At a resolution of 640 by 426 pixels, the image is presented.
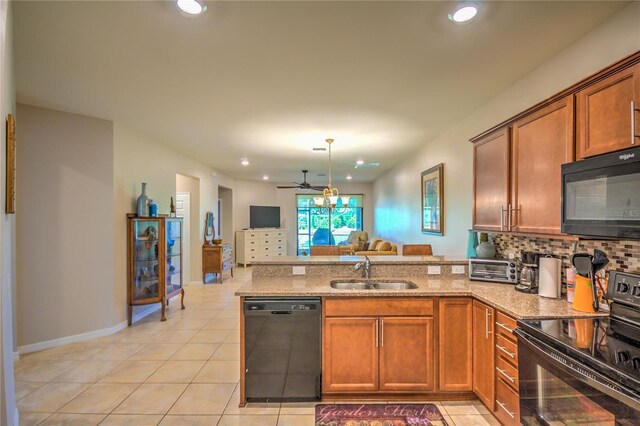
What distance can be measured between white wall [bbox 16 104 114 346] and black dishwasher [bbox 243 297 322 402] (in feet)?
8.28

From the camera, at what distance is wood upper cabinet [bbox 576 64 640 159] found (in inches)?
58.9

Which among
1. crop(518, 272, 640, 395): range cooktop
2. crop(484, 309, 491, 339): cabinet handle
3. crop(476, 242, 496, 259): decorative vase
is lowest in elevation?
crop(484, 309, 491, 339): cabinet handle

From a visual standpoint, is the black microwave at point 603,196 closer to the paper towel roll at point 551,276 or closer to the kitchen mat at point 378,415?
the paper towel roll at point 551,276

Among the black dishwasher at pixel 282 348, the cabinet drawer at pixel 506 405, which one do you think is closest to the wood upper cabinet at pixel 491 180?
the cabinet drawer at pixel 506 405

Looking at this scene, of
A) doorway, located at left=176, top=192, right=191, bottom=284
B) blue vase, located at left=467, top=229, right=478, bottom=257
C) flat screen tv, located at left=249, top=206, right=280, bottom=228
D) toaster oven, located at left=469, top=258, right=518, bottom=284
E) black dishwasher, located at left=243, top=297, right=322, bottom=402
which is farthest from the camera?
flat screen tv, located at left=249, top=206, right=280, bottom=228

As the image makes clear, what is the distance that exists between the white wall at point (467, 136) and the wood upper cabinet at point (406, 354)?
1.75 meters

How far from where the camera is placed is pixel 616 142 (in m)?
1.58

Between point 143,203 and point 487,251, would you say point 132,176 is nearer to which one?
point 143,203

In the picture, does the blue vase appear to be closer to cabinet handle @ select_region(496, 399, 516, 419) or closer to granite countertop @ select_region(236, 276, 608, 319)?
granite countertop @ select_region(236, 276, 608, 319)

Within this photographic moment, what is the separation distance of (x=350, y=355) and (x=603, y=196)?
6.11 feet

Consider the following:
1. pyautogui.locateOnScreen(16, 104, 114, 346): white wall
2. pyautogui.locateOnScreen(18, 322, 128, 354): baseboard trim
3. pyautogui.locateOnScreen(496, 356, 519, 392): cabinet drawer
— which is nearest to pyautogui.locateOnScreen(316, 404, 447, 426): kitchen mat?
pyautogui.locateOnScreen(496, 356, 519, 392): cabinet drawer

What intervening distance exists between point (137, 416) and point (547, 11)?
149 inches

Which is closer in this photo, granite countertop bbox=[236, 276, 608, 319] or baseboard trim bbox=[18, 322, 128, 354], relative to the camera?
granite countertop bbox=[236, 276, 608, 319]

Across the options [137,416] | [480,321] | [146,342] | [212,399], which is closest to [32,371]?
[146,342]
